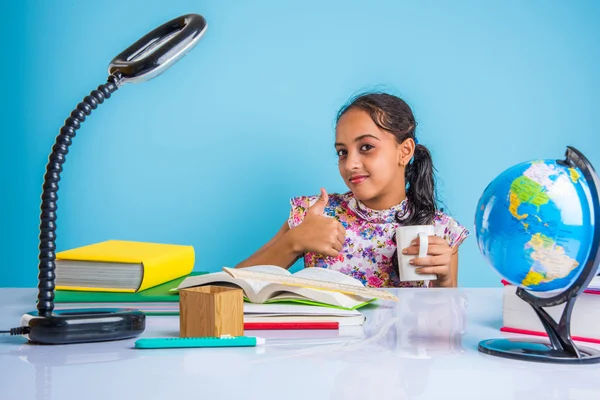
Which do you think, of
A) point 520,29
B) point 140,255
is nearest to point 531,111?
point 520,29

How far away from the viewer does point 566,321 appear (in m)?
0.78

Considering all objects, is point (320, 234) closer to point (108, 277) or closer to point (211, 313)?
point (108, 277)

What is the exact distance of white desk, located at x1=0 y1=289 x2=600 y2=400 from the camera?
639mm

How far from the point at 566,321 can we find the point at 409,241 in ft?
3.12

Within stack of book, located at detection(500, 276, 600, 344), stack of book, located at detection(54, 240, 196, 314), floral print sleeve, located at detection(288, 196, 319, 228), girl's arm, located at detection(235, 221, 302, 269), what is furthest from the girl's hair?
stack of book, located at detection(500, 276, 600, 344)

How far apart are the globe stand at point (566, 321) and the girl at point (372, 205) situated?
132 cm

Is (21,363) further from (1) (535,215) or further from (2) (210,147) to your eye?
(2) (210,147)

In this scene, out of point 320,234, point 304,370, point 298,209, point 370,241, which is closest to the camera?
point 304,370

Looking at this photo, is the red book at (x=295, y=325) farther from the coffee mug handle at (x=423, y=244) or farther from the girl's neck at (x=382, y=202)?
the girl's neck at (x=382, y=202)

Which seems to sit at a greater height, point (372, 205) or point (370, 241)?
point (372, 205)

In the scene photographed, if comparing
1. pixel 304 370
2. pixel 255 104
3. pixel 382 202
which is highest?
pixel 255 104

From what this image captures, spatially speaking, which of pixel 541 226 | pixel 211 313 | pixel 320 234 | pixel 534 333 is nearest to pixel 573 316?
pixel 534 333

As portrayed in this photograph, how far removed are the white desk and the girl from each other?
1235mm

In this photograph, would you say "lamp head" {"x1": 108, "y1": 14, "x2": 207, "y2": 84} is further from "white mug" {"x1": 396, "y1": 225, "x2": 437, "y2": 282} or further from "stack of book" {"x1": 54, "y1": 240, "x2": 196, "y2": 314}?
"white mug" {"x1": 396, "y1": 225, "x2": 437, "y2": 282}
